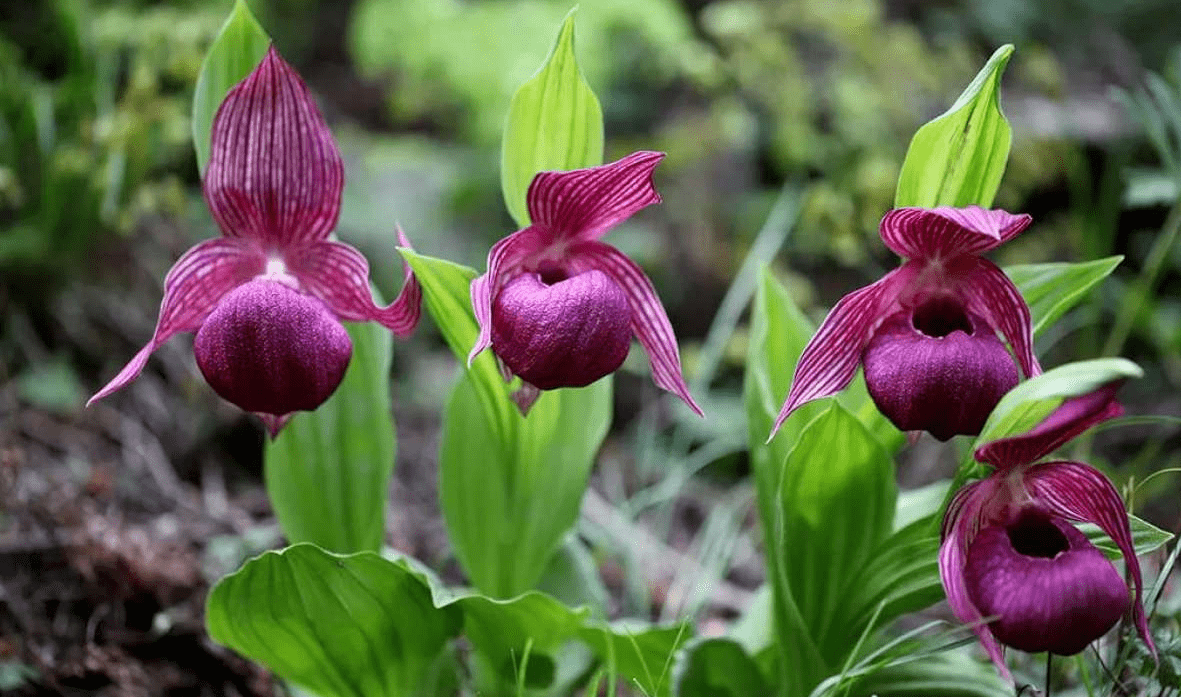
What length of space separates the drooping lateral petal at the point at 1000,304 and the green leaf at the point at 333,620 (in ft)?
1.88

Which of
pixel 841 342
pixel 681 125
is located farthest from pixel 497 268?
pixel 681 125

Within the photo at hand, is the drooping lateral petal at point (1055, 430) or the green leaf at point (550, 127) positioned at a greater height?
the green leaf at point (550, 127)

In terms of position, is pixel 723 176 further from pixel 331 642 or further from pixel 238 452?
pixel 331 642

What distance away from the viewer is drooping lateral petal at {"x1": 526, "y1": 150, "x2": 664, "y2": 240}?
2.79ft

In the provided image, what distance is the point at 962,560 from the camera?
0.81m

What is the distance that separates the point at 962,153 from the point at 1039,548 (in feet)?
1.14

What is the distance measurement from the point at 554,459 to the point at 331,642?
0.29 m

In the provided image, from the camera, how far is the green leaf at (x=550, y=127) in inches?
36.8

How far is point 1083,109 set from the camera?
104 inches

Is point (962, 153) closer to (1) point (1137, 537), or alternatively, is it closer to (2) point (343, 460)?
(1) point (1137, 537)

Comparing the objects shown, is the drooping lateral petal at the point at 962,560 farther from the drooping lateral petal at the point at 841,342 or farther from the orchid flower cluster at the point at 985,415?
the drooping lateral petal at the point at 841,342

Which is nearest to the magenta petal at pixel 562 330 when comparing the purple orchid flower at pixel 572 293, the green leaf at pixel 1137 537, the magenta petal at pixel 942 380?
the purple orchid flower at pixel 572 293

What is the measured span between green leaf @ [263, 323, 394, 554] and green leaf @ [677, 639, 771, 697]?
0.36 meters

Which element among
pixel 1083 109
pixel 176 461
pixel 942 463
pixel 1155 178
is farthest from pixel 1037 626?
pixel 1083 109
